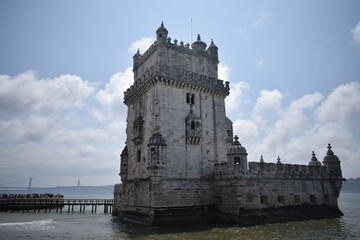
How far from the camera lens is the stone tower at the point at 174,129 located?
27422 mm

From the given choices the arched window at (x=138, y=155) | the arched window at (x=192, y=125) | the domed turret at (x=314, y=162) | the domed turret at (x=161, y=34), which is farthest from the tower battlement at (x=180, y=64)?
the domed turret at (x=314, y=162)

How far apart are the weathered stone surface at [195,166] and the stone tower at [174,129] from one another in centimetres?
10

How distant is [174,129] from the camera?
95.8 feet

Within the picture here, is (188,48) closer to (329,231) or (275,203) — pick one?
(275,203)

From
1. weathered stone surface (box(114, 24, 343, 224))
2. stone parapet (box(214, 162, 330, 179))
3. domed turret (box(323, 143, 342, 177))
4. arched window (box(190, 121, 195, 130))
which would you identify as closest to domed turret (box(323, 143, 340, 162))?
domed turret (box(323, 143, 342, 177))

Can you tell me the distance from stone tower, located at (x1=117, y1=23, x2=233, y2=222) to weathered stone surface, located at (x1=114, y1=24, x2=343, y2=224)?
0.10 m

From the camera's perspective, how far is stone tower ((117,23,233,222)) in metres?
27.4

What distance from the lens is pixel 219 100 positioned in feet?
110

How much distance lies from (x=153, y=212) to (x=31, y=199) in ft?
118

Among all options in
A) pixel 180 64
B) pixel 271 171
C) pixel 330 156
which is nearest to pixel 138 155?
pixel 180 64

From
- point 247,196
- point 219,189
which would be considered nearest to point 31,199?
point 219,189

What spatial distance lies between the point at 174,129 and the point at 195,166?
452cm

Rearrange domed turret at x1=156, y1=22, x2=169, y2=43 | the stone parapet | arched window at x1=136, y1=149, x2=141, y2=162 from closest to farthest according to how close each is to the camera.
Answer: the stone parapet < domed turret at x1=156, y1=22, x2=169, y2=43 < arched window at x1=136, y1=149, x2=141, y2=162

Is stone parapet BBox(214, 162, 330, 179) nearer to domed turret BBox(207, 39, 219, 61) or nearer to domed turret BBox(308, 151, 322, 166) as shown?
domed turret BBox(308, 151, 322, 166)
